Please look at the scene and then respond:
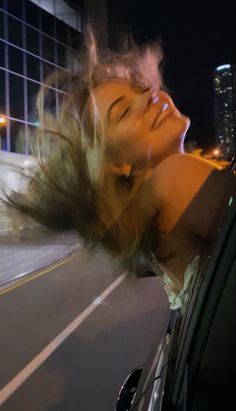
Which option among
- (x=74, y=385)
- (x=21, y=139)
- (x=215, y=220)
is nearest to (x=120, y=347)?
(x=74, y=385)

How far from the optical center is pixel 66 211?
1.72 metres

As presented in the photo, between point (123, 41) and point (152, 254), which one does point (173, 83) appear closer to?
point (123, 41)

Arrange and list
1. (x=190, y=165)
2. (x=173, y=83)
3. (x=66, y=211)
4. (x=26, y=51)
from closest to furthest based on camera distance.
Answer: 1. (x=190, y=165)
2. (x=66, y=211)
3. (x=173, y=83)
4. (x=26, y=51)

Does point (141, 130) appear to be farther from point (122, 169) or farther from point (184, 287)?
point (184, 287)

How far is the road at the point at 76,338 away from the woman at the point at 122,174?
0.70 feet

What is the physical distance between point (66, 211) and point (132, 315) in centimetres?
523

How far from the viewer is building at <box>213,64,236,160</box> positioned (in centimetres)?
108

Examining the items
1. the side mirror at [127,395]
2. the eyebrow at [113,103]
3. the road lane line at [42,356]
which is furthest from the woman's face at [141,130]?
the road lane line at [42,356]

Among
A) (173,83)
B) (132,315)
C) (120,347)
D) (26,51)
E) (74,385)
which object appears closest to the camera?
(173,83)

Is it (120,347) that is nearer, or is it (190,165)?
(190,165)

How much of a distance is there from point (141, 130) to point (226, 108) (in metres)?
0.49

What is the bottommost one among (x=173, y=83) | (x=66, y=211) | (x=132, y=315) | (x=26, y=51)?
(x=132, y=315)

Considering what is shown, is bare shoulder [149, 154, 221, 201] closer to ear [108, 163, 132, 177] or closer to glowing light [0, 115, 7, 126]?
ear [108, 163, 132, 177]

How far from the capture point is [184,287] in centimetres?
151
